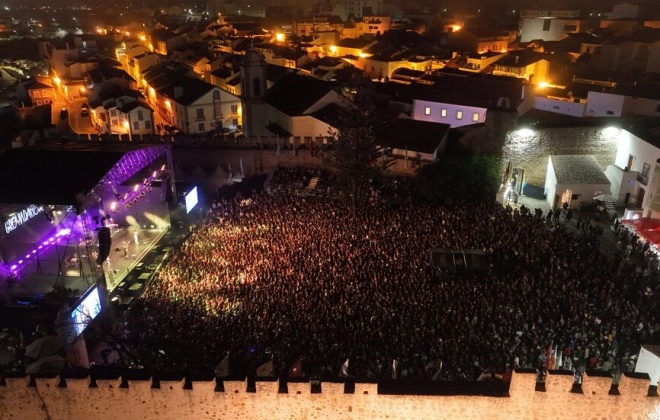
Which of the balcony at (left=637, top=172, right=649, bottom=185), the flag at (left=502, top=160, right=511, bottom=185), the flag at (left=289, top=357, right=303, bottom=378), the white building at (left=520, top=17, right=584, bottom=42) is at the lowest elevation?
the flag at (left=289, top=357, right=303, bottom=378)

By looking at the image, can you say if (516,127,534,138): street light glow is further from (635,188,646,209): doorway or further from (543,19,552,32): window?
(543,19,552,32): window

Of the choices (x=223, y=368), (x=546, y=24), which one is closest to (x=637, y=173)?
(x=223, y=368)

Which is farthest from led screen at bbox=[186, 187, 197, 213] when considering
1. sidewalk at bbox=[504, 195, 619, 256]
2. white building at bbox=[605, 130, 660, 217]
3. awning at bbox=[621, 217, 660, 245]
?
white building at bbox=[605, 130, 660, 217]

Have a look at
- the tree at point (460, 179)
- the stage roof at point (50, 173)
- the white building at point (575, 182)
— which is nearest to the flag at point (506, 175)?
the tree at point (460, 179)

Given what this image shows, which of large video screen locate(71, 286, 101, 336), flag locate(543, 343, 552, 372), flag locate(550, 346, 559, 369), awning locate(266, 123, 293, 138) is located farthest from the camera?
awning locate(266, 123, 293, 138)

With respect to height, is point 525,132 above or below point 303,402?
above

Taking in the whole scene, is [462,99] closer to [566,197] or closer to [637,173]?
[566,197]

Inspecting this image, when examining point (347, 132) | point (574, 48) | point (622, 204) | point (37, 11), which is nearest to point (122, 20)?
point (37, 11)
